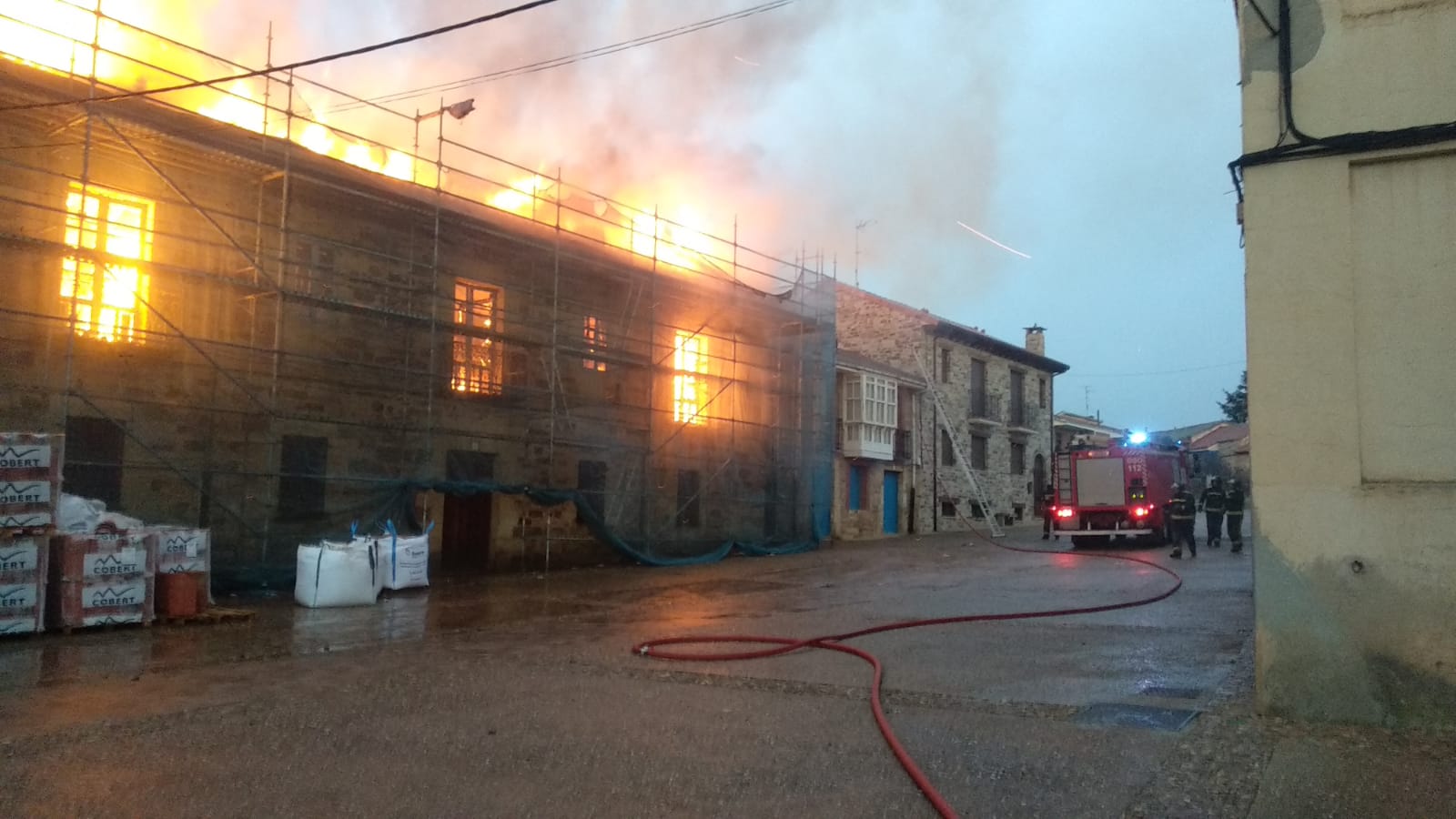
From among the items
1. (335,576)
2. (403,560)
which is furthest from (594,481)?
(335,576)

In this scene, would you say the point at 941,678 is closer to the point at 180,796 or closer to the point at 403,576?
the point at 180,796

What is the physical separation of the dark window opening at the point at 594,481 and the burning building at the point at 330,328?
63 mm

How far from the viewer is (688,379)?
69.0ft

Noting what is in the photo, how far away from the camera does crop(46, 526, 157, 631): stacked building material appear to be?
367 inches

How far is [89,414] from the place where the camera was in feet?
39.7

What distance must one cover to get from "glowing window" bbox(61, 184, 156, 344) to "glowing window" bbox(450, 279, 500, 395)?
15.2 feet

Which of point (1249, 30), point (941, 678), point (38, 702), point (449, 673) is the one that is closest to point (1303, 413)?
point (1249, 30)

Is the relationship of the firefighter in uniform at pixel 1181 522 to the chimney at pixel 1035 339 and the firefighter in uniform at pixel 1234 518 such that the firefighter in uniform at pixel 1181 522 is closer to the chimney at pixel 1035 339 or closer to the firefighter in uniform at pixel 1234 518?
the firefighter in uniform at pixel 1234 518

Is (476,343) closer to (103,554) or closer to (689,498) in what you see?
(689,498)

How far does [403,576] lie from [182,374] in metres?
4.04

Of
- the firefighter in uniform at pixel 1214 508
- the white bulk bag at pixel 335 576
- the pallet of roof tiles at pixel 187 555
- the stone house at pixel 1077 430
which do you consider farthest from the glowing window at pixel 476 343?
the stone house at pixel 1077 430

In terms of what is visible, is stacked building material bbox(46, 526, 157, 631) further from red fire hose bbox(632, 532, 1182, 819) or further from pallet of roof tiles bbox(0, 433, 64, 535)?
red fire hose bbox(632, 532, 1182, 819)

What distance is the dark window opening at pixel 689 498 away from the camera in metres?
20.4

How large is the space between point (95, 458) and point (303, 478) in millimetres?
2663
